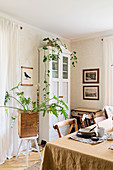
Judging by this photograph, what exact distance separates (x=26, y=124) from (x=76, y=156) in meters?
1.58

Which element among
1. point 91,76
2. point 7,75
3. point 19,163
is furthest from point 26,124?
point 91,76

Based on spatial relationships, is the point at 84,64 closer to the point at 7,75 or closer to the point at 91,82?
the point at 91,82

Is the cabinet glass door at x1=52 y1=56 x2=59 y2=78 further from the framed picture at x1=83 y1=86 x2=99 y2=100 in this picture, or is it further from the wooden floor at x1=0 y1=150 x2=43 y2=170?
the wooden floor at x1=0 y1=150 x2=43 y2=170

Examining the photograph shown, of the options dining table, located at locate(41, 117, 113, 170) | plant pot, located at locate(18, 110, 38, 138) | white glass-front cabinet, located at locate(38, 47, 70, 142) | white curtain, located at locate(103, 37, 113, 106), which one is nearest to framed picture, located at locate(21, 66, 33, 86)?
white glass-front cabinet, located at locate(38, 47, 70, 142)

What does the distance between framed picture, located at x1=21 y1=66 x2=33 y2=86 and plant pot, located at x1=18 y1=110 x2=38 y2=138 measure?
79 cm

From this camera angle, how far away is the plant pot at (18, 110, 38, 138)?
114 inches

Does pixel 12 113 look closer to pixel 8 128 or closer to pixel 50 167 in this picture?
pixel 8 128

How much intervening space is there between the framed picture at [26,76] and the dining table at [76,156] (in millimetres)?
1974

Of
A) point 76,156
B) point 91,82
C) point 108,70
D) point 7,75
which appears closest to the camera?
point 76,156

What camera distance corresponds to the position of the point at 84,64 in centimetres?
455

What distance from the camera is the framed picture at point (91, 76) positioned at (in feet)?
14.2

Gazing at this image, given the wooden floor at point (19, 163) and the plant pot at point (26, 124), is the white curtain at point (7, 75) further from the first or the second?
the plant pot at point (26, 124)

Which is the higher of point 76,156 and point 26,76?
point 26,76

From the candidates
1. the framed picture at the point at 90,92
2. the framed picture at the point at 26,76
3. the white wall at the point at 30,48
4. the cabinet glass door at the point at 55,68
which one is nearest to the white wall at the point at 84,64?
the framed picture at the point at 90,92
